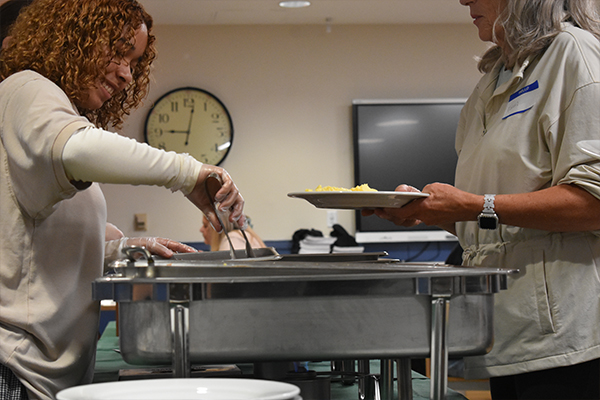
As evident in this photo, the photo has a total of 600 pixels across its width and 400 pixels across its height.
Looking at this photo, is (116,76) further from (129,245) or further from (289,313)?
(289,313)

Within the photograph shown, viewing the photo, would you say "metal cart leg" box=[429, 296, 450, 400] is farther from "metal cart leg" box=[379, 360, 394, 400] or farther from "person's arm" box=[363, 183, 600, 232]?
"person's arm" box=[363, 183, 600, 232]

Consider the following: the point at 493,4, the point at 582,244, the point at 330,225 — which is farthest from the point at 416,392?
the point at 330,225

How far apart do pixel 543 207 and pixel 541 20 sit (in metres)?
0.41

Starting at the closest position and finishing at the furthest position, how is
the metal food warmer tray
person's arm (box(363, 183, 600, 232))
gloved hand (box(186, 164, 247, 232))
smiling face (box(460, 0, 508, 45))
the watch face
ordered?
the metal food warmer tray < gloved hand (box(186, 164, 247, 232)) < person's arm (box(363, 183, 600, 232)) < smiling face (box(460, 0, 508, 45)) < the watch face

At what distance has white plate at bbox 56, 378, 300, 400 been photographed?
63cm

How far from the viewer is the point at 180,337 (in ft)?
2.41

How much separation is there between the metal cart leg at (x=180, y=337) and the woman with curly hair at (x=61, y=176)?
185 mm

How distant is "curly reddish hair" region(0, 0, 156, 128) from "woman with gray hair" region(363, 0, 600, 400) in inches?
23.1

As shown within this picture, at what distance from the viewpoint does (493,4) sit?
1337 millimetres

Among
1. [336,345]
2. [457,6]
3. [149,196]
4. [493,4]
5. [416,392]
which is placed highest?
[457,6]

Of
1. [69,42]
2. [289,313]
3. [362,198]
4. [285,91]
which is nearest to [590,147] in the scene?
[362,198]

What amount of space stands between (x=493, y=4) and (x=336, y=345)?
3.04 ft

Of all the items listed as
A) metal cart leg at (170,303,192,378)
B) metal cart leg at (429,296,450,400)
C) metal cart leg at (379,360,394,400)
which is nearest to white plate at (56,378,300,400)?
metal cart leg at (170,303,192,378)

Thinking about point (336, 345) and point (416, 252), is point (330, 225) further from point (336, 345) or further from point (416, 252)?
point (336, 345)
